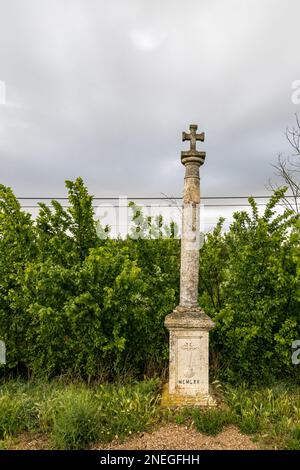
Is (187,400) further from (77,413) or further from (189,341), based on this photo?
(77,413)

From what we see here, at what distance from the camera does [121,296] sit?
4430 mm

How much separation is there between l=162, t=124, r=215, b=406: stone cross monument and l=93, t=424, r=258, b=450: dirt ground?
505mm

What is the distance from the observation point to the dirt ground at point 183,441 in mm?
3294

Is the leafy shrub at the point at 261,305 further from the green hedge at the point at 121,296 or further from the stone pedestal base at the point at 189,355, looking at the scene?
the stone pedestal base at the point at 189,355

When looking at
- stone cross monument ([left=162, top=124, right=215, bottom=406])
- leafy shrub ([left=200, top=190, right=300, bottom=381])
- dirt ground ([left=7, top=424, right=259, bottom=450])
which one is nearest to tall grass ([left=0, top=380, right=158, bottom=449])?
dirt ground ([left=7, top=424, right=259, bottom=450])

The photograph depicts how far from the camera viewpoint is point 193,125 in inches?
179

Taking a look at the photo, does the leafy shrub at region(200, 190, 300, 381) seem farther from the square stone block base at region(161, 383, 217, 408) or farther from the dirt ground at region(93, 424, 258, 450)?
the dirt ground at region(93, 424, 258, 450)

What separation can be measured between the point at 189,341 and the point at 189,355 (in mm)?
172

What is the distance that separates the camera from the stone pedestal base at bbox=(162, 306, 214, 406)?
4125 millimetres

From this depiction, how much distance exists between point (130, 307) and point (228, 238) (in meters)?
1.91

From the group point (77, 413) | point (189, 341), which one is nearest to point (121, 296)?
point (189, 341)

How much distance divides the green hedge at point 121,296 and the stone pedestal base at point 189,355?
0.47 m

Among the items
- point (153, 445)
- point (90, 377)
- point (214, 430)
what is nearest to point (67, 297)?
point (90, 377)
